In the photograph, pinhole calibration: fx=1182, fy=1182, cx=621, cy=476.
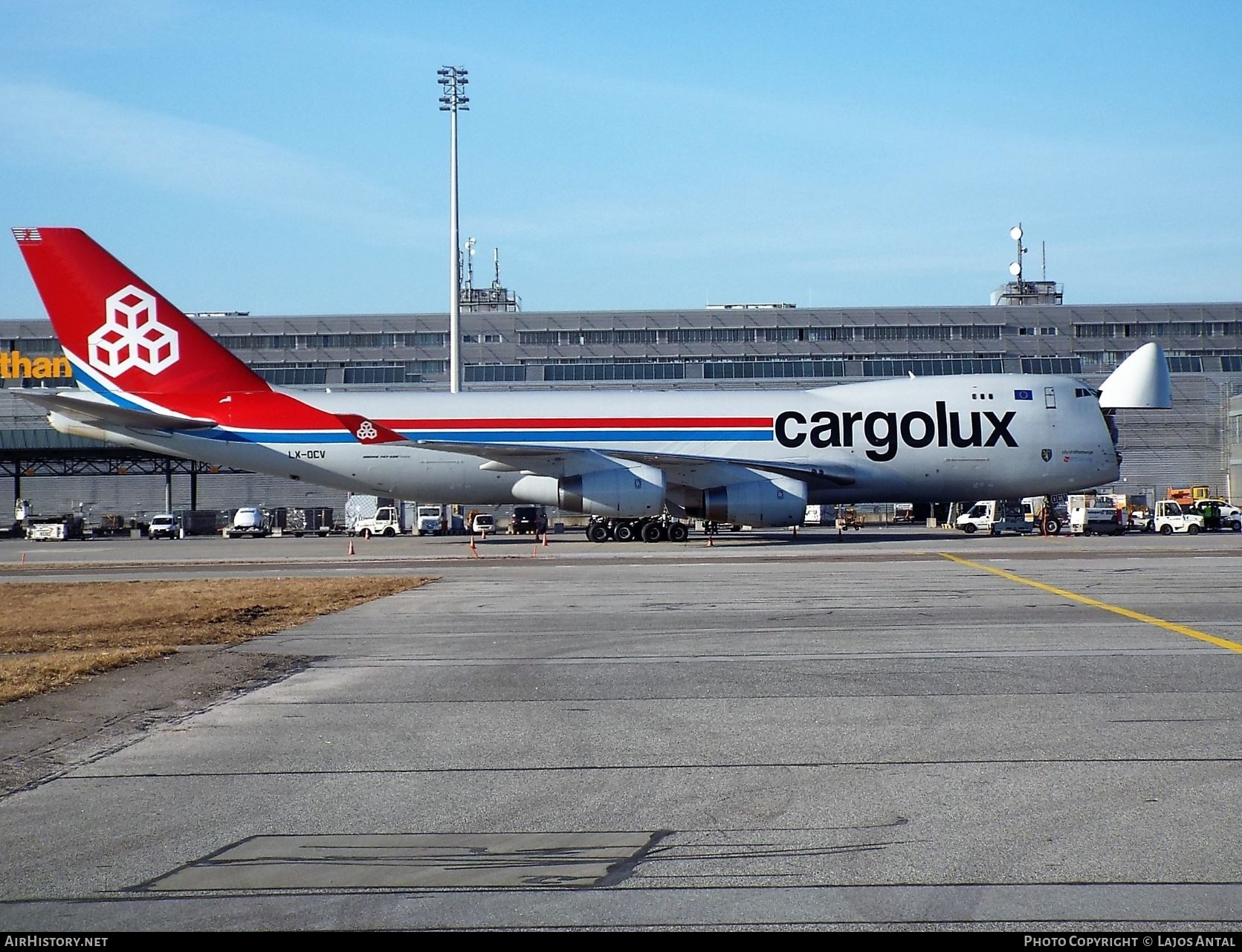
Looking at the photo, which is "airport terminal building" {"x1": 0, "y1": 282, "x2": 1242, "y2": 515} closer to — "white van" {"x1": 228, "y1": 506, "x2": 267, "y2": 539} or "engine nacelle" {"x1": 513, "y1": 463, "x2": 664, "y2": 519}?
"white van" {"x1": 228, "y1": 506, "x2": 267, "y2": 539}

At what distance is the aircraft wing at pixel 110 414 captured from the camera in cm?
3900

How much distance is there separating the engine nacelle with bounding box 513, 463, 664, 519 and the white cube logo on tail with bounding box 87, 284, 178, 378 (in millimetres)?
15077

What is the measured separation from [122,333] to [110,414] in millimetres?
3712

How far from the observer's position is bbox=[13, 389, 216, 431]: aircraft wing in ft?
128

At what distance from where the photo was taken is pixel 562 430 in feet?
138

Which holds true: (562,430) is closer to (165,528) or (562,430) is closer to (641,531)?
(641,531)

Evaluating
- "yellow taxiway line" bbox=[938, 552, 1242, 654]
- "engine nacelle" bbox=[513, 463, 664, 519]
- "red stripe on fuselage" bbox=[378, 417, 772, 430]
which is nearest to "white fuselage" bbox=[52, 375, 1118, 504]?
"red stripe on fuselage" bbox=[378, 417, 772, 430]

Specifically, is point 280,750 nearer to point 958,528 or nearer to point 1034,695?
point 1034,695

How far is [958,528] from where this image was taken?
57.2 metres

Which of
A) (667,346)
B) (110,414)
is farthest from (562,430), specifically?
(667,346)

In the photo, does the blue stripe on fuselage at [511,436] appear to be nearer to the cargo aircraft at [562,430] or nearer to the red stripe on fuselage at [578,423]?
the cargo aircraft at [562,430]

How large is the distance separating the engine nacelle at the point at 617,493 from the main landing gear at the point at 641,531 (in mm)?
2915
